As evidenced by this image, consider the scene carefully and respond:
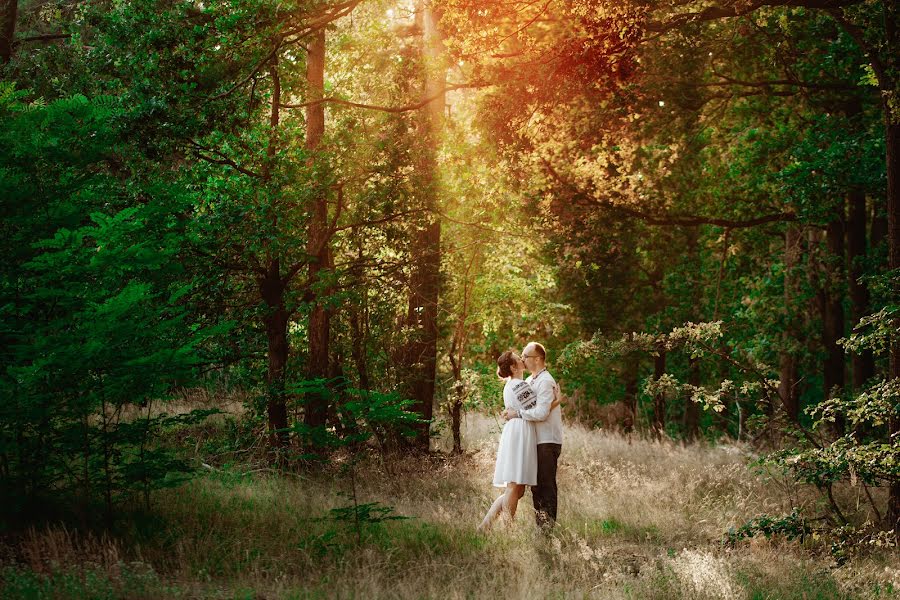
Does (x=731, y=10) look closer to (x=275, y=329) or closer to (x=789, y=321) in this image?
(x=275, y=329)

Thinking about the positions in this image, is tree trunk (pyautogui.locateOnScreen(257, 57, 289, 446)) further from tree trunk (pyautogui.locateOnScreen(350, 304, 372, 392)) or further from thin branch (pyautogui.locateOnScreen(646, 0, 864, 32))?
thin branch (pyautogui.locateOnScreen(646, 0, 864, 32))

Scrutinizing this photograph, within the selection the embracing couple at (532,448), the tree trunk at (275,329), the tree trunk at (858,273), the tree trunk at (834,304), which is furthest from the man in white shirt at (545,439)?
the tree trunk at (834,304)

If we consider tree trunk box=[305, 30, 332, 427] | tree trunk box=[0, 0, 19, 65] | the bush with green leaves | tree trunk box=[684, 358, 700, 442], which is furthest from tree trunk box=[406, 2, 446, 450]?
tree trunk box=[684, 358, 700, 442]

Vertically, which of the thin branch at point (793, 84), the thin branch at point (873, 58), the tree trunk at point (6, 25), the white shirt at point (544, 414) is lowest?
the white shirt at point (544, 414)

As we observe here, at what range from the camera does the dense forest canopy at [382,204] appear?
312 inches

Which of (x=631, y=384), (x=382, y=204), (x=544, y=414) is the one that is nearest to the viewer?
(x=544, y=414)

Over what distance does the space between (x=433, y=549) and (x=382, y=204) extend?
6627 millimetres

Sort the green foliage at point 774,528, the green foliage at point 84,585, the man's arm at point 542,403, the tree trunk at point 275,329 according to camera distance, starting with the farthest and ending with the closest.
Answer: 1. the tree trunk at point 275,329
2. the man's arm at point 542,403
3. the green foliage at point 774,528
4. the green foliage at point 84,585

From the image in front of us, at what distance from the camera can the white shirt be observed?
916 centimetres

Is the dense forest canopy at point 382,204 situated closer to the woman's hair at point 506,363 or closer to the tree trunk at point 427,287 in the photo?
the tree trunk at point 427,287

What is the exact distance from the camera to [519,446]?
9.27m

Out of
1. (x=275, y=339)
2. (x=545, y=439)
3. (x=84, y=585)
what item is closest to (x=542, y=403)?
(x=545, y=439)

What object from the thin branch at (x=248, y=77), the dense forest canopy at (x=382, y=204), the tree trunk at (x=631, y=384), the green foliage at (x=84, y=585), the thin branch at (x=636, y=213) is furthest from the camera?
the tree trunk at (x=631, y=384)

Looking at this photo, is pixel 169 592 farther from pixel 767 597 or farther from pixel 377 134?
pixel 377 134
